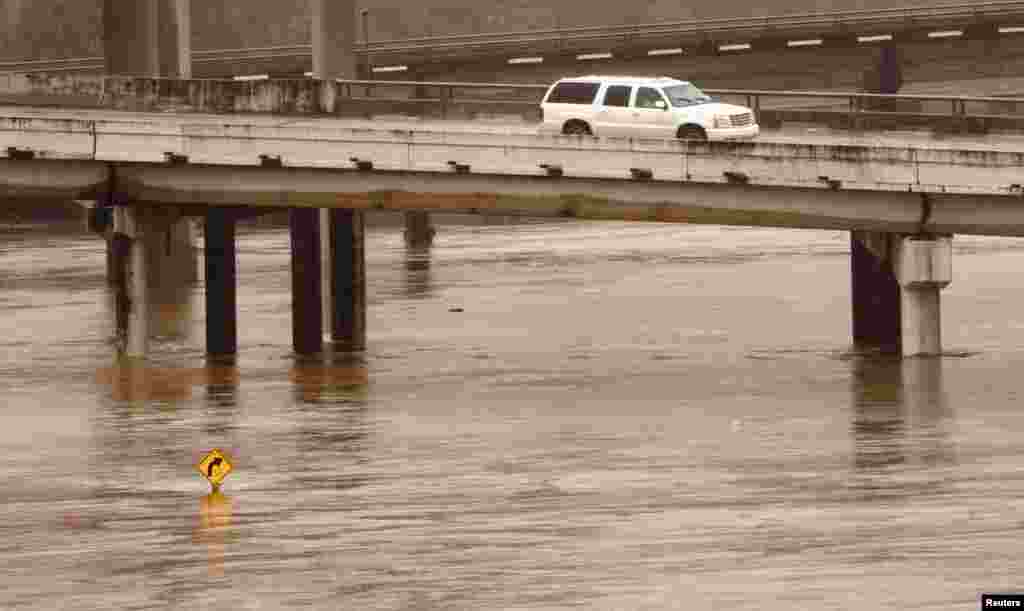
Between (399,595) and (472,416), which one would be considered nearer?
(399,595)

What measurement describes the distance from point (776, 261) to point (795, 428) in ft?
152

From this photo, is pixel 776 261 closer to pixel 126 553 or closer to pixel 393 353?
pixel 393 353

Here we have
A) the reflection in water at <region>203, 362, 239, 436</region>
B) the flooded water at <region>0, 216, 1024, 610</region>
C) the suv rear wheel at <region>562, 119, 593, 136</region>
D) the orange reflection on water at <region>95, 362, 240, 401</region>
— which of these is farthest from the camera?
the suv rear wheel at <region>562, 119, 593, 136</region>

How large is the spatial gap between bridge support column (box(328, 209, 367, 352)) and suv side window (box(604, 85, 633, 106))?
12282mm

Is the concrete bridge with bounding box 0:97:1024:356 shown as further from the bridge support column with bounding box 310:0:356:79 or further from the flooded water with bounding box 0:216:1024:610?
the bridge support column with bounding box 310:0:356:79

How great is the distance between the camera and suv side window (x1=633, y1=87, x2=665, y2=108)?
73312mm

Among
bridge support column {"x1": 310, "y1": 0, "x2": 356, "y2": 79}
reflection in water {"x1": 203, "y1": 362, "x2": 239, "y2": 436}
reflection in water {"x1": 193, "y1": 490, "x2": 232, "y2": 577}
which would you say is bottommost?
reflection in water {"x1": 193, "y1": 490, "x2": 232, "y2": 577}

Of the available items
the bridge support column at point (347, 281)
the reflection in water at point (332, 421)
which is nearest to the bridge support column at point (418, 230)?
the bridge support column at point (347, 281)

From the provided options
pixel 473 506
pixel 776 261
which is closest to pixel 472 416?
pixel 473 506

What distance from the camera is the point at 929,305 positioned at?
74.0 metres

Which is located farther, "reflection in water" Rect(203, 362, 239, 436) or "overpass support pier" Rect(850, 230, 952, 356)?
"overpass support pier" Rect(850, 230, 952, 356)

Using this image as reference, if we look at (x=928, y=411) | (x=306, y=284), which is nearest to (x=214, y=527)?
(x=928, y=411)

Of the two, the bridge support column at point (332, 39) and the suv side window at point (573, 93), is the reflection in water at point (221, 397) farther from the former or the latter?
the bridge support column at point (332, 39)

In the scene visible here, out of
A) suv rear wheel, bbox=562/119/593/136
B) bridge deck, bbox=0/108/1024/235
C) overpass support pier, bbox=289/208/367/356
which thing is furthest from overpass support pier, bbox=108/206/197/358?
suv rear wheel, bbox=562/119/593/136
